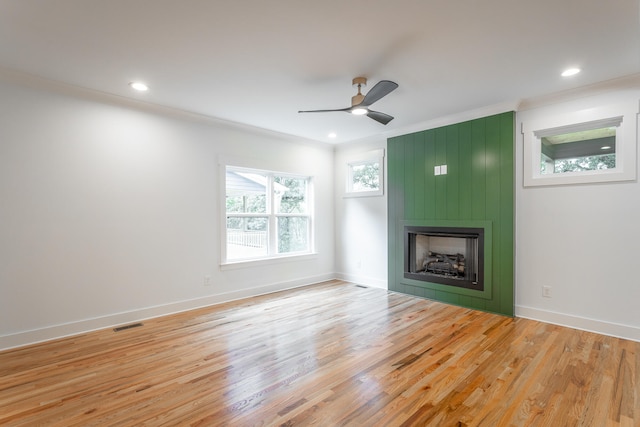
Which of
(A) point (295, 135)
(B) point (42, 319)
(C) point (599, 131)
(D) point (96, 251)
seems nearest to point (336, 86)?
(A) point (295, 135)

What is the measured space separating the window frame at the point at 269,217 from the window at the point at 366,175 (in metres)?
0.78

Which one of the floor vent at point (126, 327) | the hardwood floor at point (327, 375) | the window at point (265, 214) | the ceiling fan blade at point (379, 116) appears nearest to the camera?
the hardwood floor at point (327, 375)

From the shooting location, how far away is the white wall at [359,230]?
5289 millimetres

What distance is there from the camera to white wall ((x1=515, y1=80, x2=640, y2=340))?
3109mm

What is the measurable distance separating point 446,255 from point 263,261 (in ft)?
9.45

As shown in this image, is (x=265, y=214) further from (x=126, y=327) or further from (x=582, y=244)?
(x=582, y=244)

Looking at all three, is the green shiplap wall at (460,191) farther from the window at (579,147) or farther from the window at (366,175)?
the window at (579,147)

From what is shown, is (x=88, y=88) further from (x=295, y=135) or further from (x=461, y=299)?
(x=461, y=299)

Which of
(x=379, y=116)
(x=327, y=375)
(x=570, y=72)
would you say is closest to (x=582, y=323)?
(x=570, y=72)

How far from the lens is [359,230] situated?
5641 mm

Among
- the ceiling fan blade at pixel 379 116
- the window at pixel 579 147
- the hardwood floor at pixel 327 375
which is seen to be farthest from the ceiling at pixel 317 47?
the hardwood floor at pixel 327 375

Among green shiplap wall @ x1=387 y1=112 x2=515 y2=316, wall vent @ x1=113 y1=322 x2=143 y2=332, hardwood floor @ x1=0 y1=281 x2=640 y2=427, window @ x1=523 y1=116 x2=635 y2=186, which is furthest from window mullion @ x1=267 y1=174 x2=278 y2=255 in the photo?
window @ x1=523 y1=116 x2=635 y2=186

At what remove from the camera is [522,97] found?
3584 millimetres

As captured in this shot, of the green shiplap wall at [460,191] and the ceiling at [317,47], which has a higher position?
the ceiling at [317,47]
